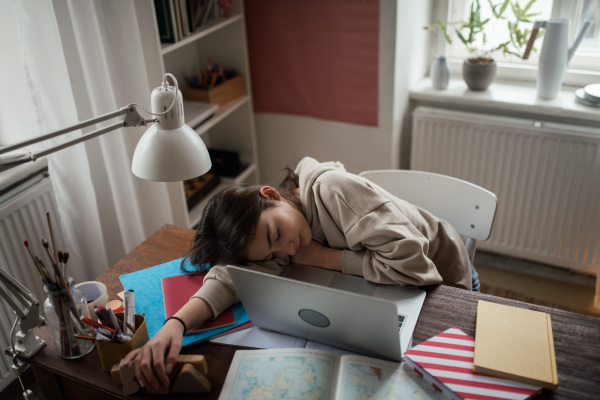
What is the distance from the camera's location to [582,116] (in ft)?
6.75

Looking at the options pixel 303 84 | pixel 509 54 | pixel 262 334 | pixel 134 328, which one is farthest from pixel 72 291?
pixel 509 54

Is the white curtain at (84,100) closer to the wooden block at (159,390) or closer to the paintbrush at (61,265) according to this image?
the paintbrush at (61,265)

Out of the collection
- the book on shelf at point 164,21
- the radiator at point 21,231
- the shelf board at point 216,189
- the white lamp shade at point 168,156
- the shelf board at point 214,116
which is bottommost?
the shelf board at point 216,189

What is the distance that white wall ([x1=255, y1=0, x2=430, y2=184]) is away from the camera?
7.04 feet

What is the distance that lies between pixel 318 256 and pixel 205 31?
1143 mm

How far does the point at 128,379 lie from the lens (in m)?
1.04

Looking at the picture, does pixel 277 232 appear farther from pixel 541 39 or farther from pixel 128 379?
pixel 541 39

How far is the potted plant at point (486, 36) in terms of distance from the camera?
2.16m

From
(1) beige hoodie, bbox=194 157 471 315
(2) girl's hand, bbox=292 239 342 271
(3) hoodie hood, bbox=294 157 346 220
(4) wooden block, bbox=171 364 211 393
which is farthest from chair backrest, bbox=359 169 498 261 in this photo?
(4) wooden block, bbox=171 364 211 393

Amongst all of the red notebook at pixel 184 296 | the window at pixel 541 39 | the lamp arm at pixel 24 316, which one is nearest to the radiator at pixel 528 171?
the window at pixel 541 39

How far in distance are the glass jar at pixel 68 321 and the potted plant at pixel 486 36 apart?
5.79ft

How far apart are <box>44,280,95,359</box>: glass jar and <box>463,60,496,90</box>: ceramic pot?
1.75 m

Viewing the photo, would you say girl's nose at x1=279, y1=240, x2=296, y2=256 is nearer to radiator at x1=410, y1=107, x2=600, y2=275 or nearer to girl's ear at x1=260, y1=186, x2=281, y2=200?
girl's ear at x1=260, y1=186, x2=281, y2=200

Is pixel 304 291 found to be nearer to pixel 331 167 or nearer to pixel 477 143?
pixel 331 167
